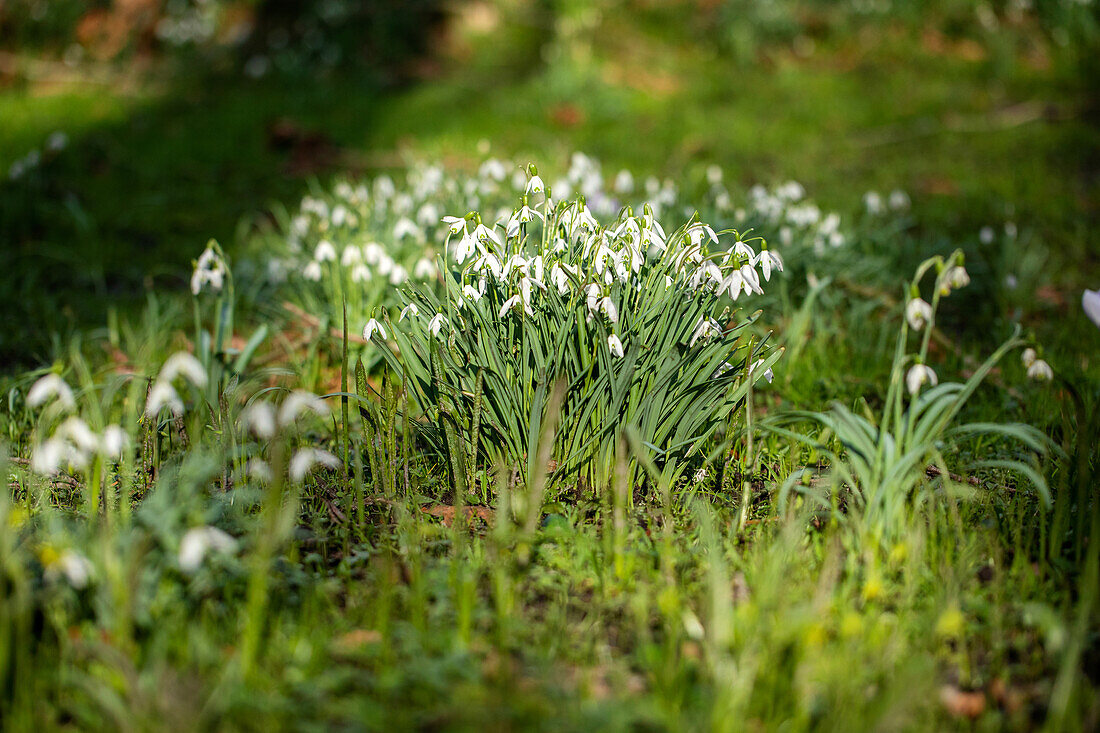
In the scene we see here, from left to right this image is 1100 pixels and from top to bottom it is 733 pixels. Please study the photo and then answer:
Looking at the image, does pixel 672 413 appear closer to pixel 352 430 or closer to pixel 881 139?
pixel 352 430

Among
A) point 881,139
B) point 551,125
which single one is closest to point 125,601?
point 551,125

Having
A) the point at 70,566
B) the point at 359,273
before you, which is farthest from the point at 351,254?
the point at 70,566

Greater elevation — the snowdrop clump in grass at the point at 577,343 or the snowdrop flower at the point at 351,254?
the snowdrop flower at the point at 351,254

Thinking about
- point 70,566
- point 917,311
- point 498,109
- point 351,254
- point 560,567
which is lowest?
point 560,567

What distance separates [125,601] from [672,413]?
4.53ft

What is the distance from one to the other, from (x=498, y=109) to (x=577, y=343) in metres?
5.82

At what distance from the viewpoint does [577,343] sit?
7.11 feet

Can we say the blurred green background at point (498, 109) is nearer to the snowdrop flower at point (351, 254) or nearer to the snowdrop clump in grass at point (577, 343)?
the snowdrop flower at point (351, 254)

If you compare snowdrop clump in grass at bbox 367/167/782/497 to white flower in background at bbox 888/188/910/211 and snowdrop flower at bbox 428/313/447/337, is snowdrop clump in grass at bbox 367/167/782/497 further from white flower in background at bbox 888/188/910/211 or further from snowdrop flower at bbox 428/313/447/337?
white flower in background at bbox 888/188/910/211

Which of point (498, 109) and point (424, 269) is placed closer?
point (424, 269)

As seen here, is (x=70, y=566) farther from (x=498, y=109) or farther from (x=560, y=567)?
(x=498, y=109)

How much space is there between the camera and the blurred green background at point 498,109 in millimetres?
4973

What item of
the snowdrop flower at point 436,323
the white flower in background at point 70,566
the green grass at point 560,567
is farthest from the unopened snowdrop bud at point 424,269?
the white flower in background at point 70,566

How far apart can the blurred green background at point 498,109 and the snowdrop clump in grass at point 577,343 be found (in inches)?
77.1
